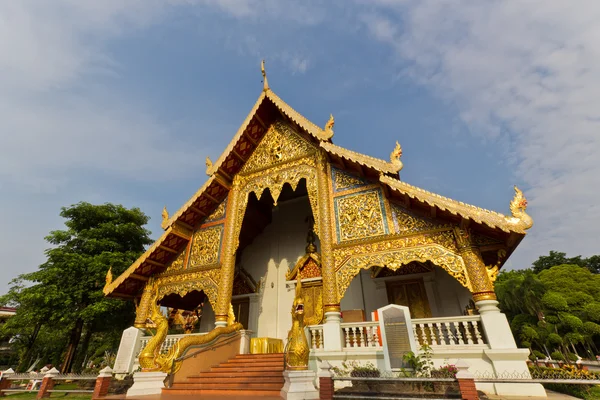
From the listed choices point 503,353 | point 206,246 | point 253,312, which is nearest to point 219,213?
point 206,246

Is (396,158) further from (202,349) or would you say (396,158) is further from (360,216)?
(202,349)

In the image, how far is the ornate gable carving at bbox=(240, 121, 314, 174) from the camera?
8.30 metres

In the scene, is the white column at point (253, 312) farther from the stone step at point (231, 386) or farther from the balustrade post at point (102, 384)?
the balustrade post at point (102, 384)

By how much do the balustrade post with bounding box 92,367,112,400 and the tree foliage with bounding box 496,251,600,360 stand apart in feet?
65.0

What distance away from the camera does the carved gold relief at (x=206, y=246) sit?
8.08 meters

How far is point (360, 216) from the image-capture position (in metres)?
6.56

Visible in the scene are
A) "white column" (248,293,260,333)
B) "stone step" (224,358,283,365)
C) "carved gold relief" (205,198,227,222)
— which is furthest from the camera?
"white column" (248,293,260,333)

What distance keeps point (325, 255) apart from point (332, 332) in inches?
62.0

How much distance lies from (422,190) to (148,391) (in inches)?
242

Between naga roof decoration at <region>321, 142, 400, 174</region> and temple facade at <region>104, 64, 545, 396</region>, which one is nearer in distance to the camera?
temple facade at <region>104, 64, 545, 396</region>

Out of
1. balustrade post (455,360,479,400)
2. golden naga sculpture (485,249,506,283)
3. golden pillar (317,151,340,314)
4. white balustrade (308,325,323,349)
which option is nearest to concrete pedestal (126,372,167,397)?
white balustrade (308,325,323,349)

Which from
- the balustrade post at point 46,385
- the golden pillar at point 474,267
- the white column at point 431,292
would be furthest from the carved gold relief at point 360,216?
the balustrade post at point 46,385

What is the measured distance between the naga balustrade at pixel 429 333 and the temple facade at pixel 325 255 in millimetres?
27

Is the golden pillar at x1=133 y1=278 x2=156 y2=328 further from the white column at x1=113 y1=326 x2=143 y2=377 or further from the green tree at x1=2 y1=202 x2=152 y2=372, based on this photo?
the green tree at x1=2 y1=202 x2=152 y2=372
